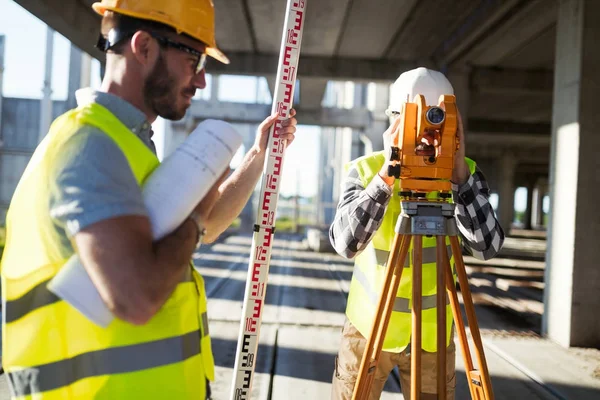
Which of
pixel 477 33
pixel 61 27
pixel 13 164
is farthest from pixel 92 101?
pixel 13 164

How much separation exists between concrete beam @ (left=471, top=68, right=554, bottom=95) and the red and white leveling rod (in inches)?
416

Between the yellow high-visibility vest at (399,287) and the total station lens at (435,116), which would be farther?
the yellow high-visibility vest at (399,287)

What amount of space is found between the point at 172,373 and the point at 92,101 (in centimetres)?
67

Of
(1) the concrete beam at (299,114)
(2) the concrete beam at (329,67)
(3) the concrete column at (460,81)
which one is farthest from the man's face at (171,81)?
(1) the concrete beam at (299,114)

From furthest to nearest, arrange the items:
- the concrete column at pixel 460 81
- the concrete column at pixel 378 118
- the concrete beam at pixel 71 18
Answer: the concrete column at pixel 378 118
the concrete column at pixel 460 81
the concrete beam at pixel 71 18

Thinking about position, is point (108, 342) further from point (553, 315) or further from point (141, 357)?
point (553, 315)

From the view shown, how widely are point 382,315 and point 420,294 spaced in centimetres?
18

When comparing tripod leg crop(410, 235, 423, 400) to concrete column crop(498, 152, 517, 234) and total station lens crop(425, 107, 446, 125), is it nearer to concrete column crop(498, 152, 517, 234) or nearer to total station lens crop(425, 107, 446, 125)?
total station lens crop(425, 107, 446, 125)

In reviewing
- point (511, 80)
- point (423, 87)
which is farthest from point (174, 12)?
point (511, 80)

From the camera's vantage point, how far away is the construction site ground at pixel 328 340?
14.4ft

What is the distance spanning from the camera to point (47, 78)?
1512 centimetres

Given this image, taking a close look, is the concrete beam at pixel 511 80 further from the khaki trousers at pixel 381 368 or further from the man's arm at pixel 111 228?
the man's arm at pixel 111 228

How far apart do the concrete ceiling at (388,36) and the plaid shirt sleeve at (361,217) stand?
657 cm

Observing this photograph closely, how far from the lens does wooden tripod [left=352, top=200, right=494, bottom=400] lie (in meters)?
1.84
